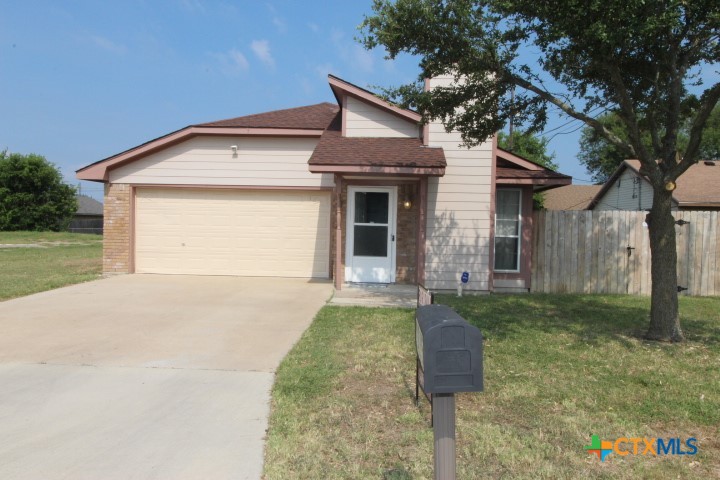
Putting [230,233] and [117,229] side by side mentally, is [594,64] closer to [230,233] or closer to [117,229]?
[230,233]

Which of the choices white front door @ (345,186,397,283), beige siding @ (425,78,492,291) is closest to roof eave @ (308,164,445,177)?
beige siding @ (425,78,492,291)

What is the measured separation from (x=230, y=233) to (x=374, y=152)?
175 inches

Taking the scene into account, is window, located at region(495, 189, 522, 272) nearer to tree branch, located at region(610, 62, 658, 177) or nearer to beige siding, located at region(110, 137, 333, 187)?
beige siding, located at region(110, 137, 333, 187)

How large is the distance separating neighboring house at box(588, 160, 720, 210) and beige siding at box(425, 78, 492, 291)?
4850mm

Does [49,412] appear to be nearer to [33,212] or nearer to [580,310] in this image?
[580,310]

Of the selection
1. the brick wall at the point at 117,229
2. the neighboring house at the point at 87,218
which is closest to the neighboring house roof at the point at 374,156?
the brick wall at the point at 117,229

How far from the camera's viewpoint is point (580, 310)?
9.15 meters

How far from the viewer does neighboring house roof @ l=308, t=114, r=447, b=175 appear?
1012cm

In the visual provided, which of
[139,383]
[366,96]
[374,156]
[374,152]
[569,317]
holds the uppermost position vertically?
[366,96]

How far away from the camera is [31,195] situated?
35.2 metres

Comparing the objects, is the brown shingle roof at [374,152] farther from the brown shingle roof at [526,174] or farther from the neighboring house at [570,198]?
the neighboring house at [570,198]

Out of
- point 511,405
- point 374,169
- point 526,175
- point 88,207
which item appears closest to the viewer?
point 511,405

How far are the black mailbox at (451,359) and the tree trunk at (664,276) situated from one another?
5478mm

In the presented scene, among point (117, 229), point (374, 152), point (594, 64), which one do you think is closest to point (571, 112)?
point (594, 64)
